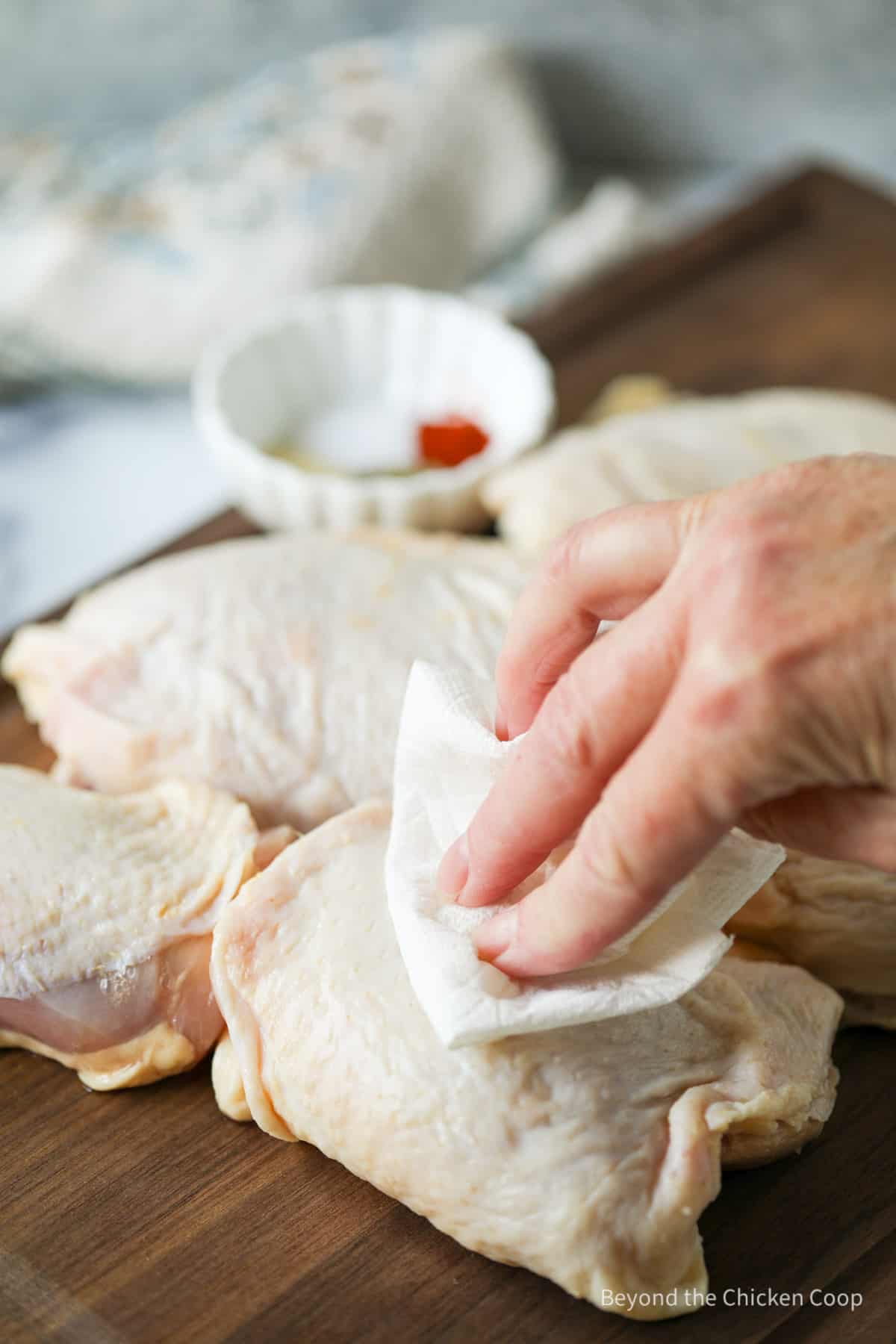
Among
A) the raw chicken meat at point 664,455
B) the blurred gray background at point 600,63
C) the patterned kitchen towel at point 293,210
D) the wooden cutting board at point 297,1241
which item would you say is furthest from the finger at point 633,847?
the blurred gray background at point 600,63

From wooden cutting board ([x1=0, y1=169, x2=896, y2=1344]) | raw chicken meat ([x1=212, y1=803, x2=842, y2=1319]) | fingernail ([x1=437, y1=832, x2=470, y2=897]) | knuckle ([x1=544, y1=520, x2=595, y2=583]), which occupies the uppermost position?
knuckle ([x1=544, y1=520, x2=595, y2=583])

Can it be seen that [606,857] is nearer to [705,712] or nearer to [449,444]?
[705,712]

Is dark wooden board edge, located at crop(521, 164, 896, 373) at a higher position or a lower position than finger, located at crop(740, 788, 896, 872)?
lower

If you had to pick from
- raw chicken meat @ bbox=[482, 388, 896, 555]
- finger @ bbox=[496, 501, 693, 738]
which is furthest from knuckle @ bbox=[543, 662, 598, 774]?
raw chicken meat @ bbox=[482, 388, 896, 555]

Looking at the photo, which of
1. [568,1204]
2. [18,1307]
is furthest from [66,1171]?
[568,1204]

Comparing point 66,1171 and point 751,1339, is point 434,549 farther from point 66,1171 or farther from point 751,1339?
point 751,1339

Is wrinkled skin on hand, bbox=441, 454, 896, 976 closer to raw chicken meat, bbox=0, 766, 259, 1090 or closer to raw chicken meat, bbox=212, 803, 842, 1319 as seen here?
Answer: raw chicken meat, bbox=212, 803, 842, 1319

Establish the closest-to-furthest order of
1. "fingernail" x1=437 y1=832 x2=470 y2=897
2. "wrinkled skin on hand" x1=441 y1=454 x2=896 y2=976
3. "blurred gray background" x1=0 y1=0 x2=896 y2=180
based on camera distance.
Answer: "wrinkled skin on hand" x1=441 y1=454 x2=896 y2=976, "fingernail" x1=437 y1=832 x2=470 y2=897, "blurred gray background" x1=0 y1=0 x2=896 y2=180

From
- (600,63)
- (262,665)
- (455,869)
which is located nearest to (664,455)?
(262,665)
